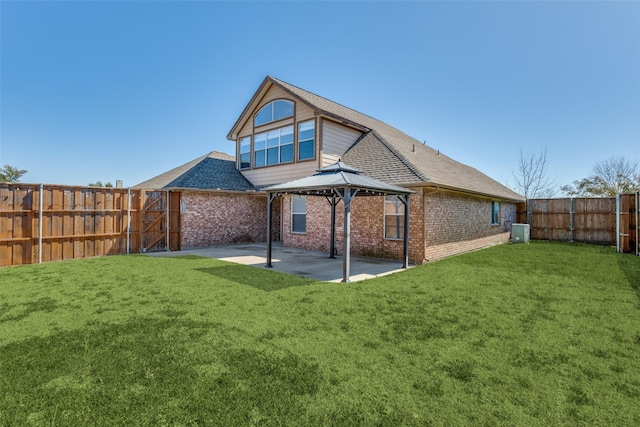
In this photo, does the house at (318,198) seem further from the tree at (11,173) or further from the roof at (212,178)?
the tree at (11,173)

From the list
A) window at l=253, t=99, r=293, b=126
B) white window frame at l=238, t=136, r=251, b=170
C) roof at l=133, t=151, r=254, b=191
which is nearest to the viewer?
roof at l=133, t=151, r=254, b=191

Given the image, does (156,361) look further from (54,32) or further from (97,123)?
(97,123)

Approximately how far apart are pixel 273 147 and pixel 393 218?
24.3ft

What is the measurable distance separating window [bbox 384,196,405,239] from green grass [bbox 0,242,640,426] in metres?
3.82

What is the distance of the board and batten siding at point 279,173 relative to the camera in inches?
521

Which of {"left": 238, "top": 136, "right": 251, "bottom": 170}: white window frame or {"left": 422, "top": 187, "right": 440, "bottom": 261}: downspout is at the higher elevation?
{"left": 238, "top": 136, "right": 251, "bottom": 170}: white window frame

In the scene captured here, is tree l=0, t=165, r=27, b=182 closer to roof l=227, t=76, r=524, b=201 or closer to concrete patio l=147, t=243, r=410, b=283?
roof l=227, t=76, r=524, b=201

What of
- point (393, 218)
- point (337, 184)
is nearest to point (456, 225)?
point (393, 218)

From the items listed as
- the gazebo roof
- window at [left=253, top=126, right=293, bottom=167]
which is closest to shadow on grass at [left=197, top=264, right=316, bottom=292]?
the gazebo roof

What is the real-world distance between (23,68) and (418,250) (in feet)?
55.7

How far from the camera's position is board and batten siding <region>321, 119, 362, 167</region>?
13.0 m

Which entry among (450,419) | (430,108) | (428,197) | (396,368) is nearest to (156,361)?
(396,368)

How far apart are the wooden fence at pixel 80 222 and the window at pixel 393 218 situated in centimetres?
890

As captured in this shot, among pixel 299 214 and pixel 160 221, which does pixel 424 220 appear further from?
pixel 160 221
